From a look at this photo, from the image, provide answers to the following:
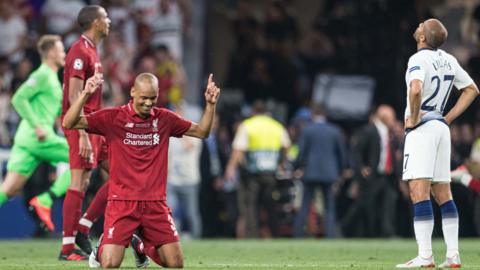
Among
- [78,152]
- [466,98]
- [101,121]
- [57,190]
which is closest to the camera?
[101,121]

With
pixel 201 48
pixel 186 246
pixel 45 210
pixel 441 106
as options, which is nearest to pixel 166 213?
pixel 441 106

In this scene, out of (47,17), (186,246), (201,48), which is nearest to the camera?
(186,246)

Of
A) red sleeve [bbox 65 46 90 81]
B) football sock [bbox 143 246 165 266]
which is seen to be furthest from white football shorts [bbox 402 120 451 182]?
red sleeve [bbox 65 46 90 81]

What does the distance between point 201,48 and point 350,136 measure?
370cm

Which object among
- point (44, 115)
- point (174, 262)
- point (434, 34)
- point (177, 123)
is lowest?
point (174, 262)

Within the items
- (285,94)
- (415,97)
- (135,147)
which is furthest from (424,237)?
(285,94)

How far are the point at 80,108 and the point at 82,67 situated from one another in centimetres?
216

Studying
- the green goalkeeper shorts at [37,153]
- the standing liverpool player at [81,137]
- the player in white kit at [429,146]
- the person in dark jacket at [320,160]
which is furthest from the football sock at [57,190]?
the person in dark jacket at [320,160]

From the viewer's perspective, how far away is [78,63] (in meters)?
13.3

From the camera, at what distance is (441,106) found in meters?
12.0

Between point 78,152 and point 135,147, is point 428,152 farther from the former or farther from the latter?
point 78,152

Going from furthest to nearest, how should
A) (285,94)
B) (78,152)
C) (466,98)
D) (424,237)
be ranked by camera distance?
(285,94), (78,152), (466,98), (424,237)

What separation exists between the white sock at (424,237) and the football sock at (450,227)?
181 mm

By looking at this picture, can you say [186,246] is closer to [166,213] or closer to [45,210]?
[45,210]
